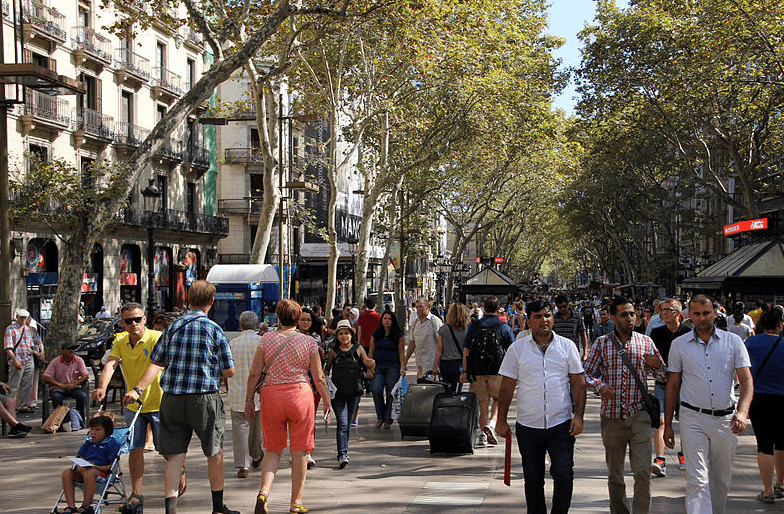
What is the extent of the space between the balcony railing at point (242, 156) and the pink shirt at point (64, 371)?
38619 mm

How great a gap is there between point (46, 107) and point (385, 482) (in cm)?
2609

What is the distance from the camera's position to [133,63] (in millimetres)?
35812

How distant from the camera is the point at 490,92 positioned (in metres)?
26.3

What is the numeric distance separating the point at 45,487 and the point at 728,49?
1972 centimetres

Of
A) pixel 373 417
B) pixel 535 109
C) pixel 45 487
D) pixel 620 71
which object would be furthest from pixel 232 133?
pixel 45 487

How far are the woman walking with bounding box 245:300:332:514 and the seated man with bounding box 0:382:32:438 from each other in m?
5.51

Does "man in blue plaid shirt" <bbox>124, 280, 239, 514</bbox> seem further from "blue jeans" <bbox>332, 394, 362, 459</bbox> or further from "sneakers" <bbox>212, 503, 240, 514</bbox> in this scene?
"blue jeans" <bbox>332, 394, 362, 459</bbox>

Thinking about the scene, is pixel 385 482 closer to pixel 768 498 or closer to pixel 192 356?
pixel 192 356

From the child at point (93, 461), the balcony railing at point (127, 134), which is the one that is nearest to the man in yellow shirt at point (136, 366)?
A: the child at point (93, 461)

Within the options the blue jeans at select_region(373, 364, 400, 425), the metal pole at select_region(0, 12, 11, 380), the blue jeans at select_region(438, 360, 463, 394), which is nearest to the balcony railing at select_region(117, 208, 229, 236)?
the metal pole at select_region(0, 12, 11, 380)

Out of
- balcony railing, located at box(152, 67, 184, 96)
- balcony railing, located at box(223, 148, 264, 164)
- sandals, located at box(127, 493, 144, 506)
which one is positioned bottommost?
sandals, located at box(127, 493, 144, 506)

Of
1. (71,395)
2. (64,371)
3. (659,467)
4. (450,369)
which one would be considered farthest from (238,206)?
(659,467)

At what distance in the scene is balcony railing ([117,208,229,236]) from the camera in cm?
3547

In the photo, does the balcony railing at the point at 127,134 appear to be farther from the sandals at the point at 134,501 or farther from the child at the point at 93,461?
the sandals at the point at 134,501
